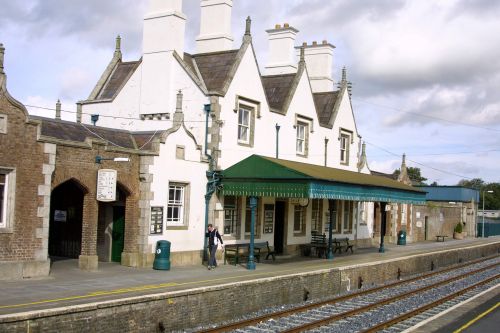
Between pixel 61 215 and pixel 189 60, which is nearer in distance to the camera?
pixel 61 215

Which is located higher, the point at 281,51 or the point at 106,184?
the point at 281,51

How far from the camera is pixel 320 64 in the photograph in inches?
1332

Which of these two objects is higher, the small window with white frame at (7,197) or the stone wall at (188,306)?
the small window with white frame at (7,197)

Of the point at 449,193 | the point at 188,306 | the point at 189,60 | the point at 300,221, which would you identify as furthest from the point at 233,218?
the point at 449,193

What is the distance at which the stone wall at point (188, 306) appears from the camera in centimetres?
1042

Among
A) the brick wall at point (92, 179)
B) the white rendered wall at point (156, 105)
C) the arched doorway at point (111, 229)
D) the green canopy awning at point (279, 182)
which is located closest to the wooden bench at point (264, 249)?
the green canopy awning at point (279, 182)

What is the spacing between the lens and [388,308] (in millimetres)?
17078

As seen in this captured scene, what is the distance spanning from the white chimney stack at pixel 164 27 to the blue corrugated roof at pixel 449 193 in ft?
123

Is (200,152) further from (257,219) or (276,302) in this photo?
(276,302)

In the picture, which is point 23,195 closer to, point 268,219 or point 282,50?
point 268,219

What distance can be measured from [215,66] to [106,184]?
8062 mm

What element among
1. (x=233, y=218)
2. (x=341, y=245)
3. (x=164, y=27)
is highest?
(x=164, y=27)

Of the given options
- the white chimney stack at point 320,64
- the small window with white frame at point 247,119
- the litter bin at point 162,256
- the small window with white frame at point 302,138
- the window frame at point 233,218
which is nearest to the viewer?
the litter bin at point 162,256

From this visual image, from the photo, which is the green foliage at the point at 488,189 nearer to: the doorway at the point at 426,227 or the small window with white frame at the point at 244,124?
the doorway at the point at 426,227
